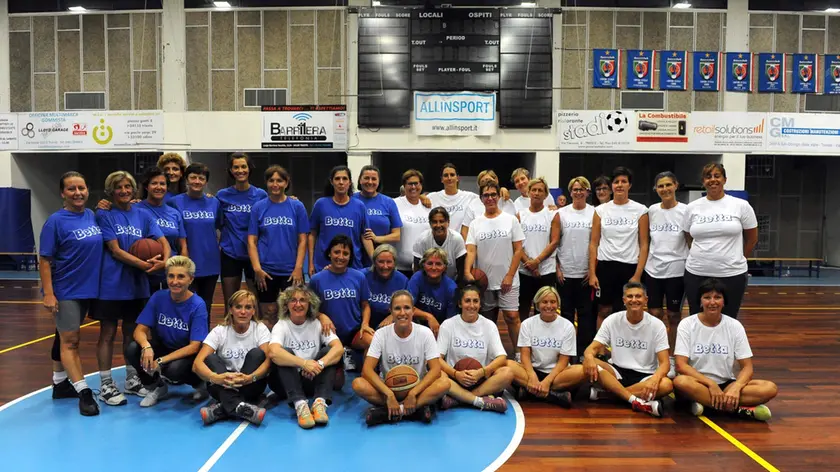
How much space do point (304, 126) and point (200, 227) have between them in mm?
8780

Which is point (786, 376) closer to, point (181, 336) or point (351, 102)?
point (181, 336)

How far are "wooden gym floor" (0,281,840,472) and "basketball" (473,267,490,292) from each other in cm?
101

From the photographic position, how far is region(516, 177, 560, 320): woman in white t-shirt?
5.19 m

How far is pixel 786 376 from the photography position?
5.39 metres

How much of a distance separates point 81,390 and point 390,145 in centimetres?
968

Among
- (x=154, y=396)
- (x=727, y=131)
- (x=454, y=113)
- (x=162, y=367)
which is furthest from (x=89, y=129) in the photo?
(x=727, y=131)

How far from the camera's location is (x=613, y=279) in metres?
5.10

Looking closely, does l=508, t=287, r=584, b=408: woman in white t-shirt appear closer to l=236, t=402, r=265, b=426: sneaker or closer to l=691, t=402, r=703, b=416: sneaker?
l=691, t=402, r=703, b=416: sneaker

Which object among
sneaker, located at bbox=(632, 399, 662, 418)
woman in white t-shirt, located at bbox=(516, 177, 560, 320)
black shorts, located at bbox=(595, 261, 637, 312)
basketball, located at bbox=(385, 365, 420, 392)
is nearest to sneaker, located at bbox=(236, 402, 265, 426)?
basketball, located at bbox=(385, 365, 420, 392)

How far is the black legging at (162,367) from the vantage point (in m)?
4.24

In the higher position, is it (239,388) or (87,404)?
(239,388)

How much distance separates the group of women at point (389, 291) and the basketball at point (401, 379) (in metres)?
0.07

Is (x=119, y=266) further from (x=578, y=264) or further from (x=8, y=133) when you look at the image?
(x=8, y=133)

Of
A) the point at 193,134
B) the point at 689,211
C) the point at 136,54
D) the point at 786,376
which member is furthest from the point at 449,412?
the point at 136,54
